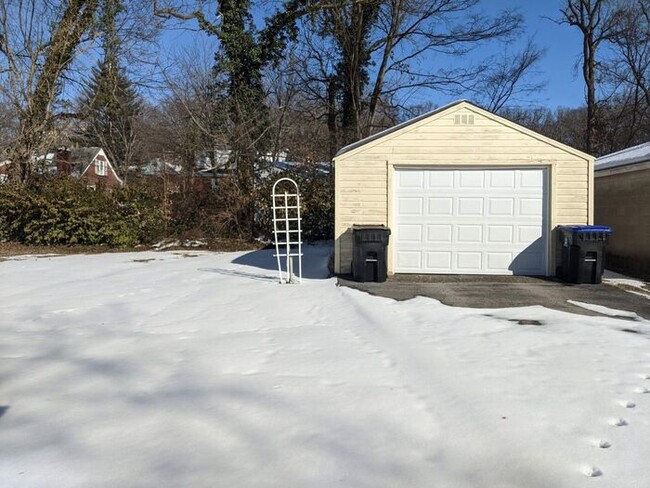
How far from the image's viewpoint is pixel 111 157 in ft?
126

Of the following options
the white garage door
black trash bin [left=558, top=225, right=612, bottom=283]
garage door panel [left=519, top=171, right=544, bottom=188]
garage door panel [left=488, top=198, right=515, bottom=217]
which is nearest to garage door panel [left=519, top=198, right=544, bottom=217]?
the white garage door

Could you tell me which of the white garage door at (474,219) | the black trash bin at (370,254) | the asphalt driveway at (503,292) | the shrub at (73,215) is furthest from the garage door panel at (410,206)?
the shrub at (73,215)

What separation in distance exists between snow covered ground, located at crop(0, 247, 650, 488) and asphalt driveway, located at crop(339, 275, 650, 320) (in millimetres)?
684

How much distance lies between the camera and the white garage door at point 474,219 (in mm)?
9875

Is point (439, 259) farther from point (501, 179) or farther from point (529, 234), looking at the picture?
point (501, 179)

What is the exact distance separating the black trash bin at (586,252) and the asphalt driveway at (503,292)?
0.65 feet

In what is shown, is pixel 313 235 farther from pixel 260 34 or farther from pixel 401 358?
pixel 401 358

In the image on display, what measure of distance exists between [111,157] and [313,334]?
37.2 meters

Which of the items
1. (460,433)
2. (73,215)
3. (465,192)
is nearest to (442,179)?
(465,192)

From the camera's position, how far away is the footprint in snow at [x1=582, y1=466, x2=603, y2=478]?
2.70m

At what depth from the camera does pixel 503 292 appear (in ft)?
27.3

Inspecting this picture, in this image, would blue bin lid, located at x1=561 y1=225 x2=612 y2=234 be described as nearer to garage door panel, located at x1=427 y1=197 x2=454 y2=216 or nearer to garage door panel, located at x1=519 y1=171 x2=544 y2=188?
garage door panel, located at x1=519 y1=171 x2=544 y2=188

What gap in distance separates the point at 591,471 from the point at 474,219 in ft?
24.8

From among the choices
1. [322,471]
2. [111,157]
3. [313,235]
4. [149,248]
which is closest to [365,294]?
[322,471]
